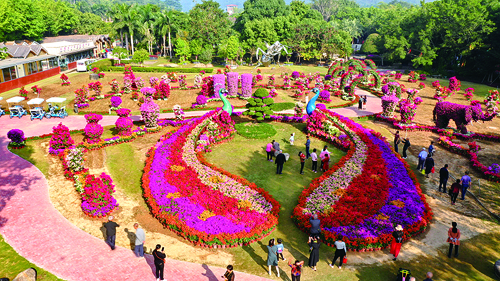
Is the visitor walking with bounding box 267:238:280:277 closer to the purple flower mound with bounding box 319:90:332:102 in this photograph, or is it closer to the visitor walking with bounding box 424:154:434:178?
the visitor walking with bounding box 424:154:434:178

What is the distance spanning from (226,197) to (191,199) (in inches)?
68.3

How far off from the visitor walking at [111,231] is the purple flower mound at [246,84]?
25.7m

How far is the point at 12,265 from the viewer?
40.1 feet

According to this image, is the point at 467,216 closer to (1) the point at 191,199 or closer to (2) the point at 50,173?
(1) the point at 191,199

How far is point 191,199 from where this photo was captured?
627 inches

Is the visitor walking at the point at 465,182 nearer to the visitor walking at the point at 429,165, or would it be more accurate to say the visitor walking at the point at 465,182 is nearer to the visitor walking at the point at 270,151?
the visitor walking at the point at 429,165

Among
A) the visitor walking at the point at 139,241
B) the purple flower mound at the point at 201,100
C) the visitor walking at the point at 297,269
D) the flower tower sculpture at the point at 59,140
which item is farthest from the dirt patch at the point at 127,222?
the purple flower mound at the point at 201,100

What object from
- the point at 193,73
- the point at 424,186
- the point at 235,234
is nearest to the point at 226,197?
the point at 235,234

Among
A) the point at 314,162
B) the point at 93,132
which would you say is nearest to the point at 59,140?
the point at 93,132

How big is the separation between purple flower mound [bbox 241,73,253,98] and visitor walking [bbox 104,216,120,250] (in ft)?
84.4

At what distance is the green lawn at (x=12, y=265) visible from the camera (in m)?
11.7

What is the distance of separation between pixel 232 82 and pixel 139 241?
87.3 ft

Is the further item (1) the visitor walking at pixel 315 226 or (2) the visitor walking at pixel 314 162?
(2) the visitor walking at pixel 314 162

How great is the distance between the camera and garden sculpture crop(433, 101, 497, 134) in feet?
83.4
